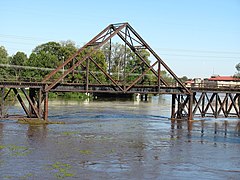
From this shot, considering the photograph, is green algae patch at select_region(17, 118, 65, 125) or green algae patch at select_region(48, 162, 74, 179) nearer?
green algae patch at select_region(48, 162, 74, 179)

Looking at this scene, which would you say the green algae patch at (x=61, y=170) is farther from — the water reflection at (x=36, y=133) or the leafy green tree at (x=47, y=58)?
the leafy green tree at (x=47, y=58)

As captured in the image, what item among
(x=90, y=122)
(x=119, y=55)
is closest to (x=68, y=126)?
(x=90, y=122)

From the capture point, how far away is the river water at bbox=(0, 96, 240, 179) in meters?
22.2

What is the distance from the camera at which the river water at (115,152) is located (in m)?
22.2

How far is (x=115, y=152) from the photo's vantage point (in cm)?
2812

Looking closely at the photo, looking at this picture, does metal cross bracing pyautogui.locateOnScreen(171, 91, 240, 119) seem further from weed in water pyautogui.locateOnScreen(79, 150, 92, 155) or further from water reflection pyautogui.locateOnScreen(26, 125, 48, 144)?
weed in water pyautogui.locateOnScreen(79, 150, 92, 155)

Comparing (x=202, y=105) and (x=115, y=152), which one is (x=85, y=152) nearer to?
(x=115, y=152)

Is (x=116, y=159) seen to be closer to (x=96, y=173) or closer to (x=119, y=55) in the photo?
(x=96, y=173)

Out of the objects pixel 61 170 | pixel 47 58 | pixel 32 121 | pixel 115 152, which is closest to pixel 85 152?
pixel 115 152

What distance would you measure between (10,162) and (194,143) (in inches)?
616

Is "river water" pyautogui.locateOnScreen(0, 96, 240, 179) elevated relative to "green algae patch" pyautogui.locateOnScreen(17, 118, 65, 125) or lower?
lower

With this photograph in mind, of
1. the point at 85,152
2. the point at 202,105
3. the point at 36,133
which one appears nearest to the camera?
the point at 85,152

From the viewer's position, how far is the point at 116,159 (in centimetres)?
2575

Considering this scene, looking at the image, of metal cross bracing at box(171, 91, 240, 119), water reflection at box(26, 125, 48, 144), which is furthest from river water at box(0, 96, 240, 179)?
metal cross bracing at box(171, 91, 240, 119)
